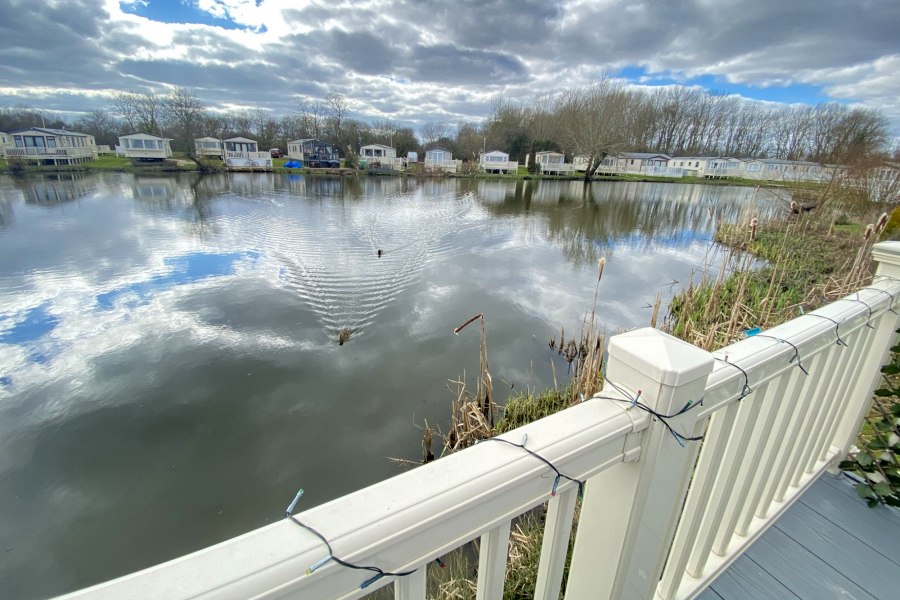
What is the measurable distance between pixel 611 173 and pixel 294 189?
126 feet

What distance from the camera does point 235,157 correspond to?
138 feet

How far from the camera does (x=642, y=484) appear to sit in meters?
0.96

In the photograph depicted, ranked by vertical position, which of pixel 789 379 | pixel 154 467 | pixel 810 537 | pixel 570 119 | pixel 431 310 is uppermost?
pixel 570 119

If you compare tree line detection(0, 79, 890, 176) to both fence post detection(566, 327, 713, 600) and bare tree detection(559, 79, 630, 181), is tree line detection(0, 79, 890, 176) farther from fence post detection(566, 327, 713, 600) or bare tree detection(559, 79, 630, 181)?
fence post detection(566, 327, 713, 600)

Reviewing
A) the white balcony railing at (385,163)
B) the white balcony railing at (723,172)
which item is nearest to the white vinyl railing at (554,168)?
the white balcony railing at (385,163)

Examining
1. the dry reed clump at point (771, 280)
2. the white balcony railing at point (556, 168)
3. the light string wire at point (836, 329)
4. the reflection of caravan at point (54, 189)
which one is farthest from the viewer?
the white balcony railing at point (556, 168)

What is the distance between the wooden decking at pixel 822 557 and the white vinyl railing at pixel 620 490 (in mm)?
106

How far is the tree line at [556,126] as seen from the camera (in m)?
42.8

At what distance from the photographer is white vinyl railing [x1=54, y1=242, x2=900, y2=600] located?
0.54 metres

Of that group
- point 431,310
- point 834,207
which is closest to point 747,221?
point 834,207

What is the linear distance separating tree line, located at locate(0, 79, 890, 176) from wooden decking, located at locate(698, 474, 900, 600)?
45494mm

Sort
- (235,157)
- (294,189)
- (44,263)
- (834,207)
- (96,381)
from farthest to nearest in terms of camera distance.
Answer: (235,157) < (294,189) < (834,207) < (44,263) < (96,381)

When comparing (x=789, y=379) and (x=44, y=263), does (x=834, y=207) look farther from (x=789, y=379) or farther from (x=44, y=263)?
(x=44, y=263)

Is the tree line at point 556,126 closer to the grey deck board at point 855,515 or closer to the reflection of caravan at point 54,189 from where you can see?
the reflection of caravan at point 54,189
